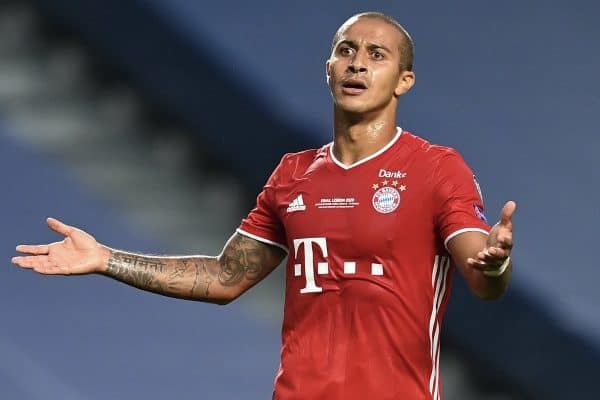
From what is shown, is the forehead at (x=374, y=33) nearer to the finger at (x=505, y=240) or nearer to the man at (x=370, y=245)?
the man at (x=370, y=245)

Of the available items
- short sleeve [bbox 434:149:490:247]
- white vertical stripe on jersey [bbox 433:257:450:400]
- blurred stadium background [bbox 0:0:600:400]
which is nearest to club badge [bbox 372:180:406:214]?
short sleeve [bbox 434:149:490:247]

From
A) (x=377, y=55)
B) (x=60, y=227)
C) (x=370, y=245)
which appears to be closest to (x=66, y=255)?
(x=60, y=227)

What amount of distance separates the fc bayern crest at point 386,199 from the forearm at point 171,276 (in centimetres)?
57

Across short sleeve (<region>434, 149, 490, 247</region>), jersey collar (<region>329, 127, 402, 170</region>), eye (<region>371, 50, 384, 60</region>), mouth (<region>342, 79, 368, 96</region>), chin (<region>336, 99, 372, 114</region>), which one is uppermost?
eye (<region>371, 50, 384, 60</region>)

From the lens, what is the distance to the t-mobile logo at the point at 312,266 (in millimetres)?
3207

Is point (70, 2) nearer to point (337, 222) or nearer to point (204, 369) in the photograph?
point (204, 369)

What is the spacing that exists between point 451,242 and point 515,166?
2624 mm

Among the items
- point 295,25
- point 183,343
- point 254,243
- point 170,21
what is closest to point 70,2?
point 170,21

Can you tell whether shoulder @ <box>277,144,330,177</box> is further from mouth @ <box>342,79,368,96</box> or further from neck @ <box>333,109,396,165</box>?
mouth @ <box>342,79,368,96</box>

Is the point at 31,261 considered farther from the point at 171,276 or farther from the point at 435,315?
the point at 435,315

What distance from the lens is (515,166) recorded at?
5.68 m

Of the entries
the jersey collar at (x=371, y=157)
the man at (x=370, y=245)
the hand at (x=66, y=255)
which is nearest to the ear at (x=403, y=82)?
the man at (x=370, y=245)

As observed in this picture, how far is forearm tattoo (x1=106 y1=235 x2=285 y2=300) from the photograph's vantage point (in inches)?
141

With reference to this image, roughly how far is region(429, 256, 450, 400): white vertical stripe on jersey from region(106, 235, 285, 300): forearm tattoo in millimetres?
532
